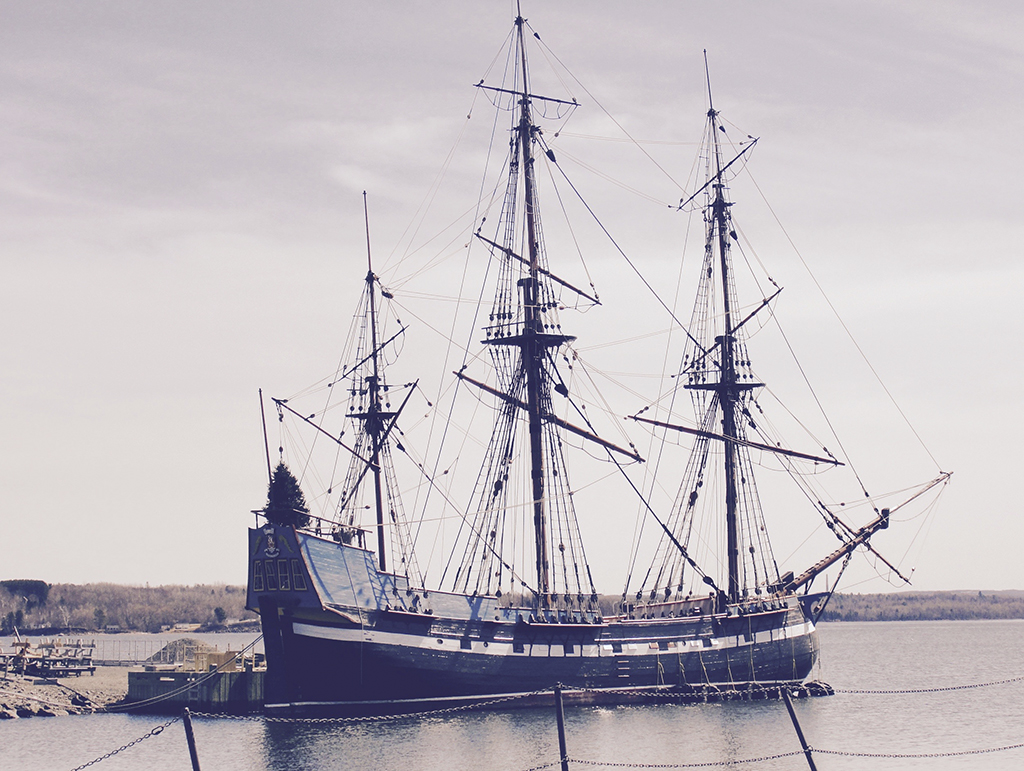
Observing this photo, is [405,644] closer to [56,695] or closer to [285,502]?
[285,502]

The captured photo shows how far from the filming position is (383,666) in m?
52.2

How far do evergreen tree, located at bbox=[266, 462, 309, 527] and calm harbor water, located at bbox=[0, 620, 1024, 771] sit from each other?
8.56 meters

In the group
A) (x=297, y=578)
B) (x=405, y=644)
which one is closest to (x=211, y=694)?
(x=297, y=578)

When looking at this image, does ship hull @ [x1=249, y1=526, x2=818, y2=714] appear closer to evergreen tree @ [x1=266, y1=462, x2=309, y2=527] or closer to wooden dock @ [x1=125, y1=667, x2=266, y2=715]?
evergreen tree @ [x1=266, y1=462, x2=309, y2=527]

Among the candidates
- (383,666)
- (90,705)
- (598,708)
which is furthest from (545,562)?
(90,705)

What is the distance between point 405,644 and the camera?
52656mm

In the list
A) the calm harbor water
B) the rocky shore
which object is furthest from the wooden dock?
the rocky shore

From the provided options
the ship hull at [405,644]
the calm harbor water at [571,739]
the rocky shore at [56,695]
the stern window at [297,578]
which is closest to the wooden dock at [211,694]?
the calm harbor water at [571,739]

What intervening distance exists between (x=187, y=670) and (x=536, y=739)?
2450cm

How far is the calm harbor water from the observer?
42469 millimetres

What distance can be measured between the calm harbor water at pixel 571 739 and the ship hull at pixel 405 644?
1340mm

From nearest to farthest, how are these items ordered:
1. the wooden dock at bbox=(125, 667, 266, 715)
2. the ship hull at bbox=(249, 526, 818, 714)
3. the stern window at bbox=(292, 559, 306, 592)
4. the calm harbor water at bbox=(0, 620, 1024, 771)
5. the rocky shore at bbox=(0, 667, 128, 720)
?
the calm harbor water at bbox=(0, 620, 1024, 771)
the stern window at bbox=(292, 559, 306, 592)
the ship hull at bbox=(249, 526, 818, 714)
the wooden dock at bbox=(125, 667, 266, 715)
the rocky shore at bbox=(0, 667, 128, 720)

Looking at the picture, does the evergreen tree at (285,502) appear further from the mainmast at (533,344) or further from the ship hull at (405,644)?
the mainmast at (533,344)

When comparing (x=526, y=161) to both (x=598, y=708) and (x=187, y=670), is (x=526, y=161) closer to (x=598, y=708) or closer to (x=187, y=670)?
(x=598, y=708)
